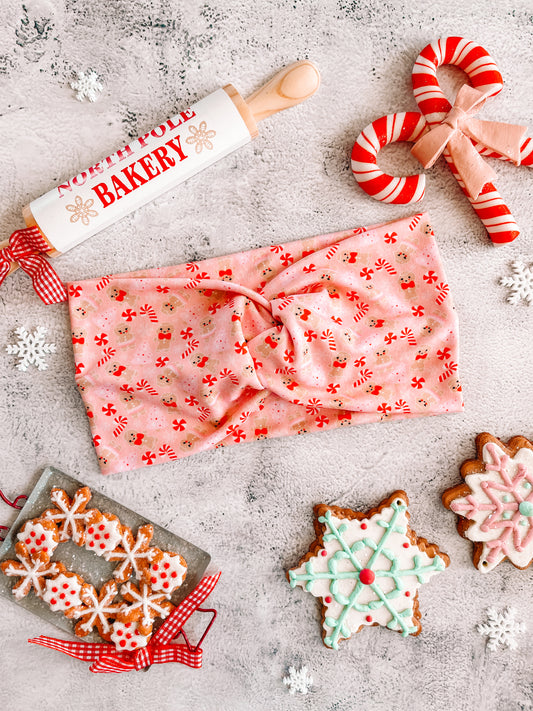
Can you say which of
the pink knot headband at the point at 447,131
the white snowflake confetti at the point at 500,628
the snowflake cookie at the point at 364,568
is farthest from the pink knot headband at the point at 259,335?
the white snowflake confetti at the point at 500,628

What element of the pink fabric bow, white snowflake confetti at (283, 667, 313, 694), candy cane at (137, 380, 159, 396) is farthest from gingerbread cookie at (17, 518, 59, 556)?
the pink fabric bow

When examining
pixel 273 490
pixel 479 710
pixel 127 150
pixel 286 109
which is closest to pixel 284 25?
pixel 286 109

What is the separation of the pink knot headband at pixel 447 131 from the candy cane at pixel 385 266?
0.43 ft

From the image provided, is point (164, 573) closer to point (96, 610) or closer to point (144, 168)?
point (96, 610)

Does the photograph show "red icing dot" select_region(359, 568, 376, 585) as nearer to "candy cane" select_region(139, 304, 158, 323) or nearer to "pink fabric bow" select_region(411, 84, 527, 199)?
"candy cane" select_region(139, 304, 158, 323)

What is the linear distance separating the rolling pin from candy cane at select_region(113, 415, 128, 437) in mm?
347

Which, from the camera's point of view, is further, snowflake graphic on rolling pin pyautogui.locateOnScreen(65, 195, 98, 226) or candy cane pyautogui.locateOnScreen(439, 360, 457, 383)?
candy cane pyautogui.locateOnScreen(439, 360, 457, 383)

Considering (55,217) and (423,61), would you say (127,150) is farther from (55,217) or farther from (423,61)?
(423,61)

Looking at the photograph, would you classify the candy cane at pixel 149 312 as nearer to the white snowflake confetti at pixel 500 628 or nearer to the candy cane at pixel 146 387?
the candy cane at pixel 146 387

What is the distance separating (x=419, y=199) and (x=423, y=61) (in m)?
0.26

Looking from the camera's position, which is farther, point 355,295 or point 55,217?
point 355,295

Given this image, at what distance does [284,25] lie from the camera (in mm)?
1081

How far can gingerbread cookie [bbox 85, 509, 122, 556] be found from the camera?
1064 mm

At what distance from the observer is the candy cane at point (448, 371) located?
3.62 ft
